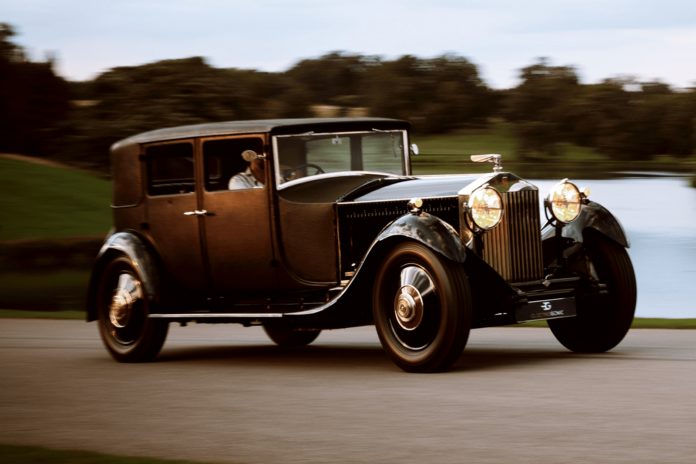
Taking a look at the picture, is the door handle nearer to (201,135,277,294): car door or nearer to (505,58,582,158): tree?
(201,135,277,294): car door

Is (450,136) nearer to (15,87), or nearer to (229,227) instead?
(15,87)

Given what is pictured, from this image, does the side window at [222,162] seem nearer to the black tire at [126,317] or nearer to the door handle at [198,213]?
the door handle at [198,213]

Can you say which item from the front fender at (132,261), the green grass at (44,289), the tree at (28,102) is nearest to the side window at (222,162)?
the front fender at (132,261)

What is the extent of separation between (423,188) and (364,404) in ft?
8.03

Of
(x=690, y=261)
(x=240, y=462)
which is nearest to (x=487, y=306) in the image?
(x=240, y=462)

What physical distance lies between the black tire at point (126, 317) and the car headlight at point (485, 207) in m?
3.10

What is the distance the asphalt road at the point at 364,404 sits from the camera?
608 centimetres

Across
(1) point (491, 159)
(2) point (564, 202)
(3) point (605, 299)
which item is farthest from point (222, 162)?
(3) point (605, 299)

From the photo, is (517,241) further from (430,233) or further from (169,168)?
(169,168)

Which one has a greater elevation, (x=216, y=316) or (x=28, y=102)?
(x=28, y=102)

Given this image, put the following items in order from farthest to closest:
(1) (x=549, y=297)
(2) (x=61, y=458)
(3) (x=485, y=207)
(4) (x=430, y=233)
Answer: (1) (x=549, y=297), (3) (x=485, y=207), (4) (x=430, y=233), (2) (x=61, y=458)

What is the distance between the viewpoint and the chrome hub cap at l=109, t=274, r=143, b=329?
10695 mm

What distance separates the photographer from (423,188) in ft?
31.3

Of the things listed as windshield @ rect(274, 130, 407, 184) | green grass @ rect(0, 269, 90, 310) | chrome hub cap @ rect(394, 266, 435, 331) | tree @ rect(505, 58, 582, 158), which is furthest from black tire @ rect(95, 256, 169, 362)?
tree @ rect(505, 58, 582, 158)
